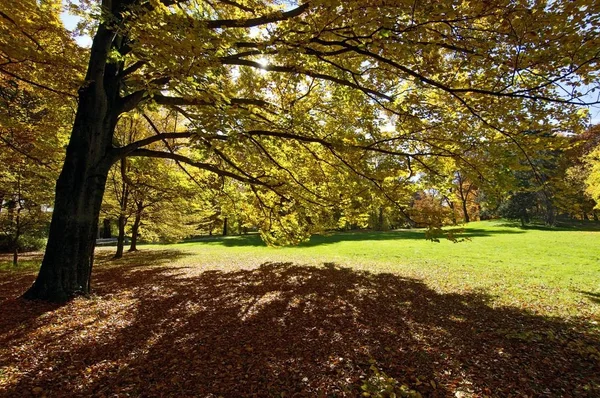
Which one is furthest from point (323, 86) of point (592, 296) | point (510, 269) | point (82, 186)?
point (510, 269)

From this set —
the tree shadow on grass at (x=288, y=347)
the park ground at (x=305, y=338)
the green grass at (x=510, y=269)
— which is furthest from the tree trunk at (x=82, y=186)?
the green grass at (x=510, y=269)

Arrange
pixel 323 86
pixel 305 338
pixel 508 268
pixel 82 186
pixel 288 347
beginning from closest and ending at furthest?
pixel 288 347, pixel 305 338, pixel 82 186, pixel 323 86, pixel 508 268

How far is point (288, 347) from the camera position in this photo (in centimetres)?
486

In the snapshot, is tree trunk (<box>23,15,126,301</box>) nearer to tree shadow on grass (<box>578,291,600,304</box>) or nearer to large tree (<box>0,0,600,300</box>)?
large tree (<box>0,0,600,300</box>)

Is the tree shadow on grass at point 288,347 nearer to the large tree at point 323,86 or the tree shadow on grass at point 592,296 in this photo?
the large tree at point 323,86

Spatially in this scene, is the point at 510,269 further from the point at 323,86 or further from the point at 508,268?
the point at 323,86

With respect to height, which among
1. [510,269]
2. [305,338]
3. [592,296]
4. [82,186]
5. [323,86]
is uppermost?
[323,86]

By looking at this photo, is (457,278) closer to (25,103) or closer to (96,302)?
(96,302)

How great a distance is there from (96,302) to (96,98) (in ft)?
14.8

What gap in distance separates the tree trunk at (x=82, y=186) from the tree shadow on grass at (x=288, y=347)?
664 mm

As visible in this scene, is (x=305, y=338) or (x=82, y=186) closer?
(x=305, y=338)

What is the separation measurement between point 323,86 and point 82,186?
21.5 feet

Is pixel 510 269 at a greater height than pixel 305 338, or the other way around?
pixel 305 338

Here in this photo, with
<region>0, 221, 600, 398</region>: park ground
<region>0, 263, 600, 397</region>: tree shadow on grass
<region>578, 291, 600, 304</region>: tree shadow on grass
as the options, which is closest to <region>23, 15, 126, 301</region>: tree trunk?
<region>0, 221, 600, 398</region>: park ground
